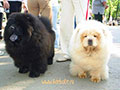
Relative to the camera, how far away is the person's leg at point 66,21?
12.8 feet

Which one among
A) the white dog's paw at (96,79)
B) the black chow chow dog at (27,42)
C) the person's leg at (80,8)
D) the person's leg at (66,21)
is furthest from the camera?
the person's leg at (66,21)

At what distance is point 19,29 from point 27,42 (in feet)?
0.76

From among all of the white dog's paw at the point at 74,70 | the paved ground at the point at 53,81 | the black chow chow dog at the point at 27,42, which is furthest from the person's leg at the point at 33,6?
the white dog's paw at the point at 74,70

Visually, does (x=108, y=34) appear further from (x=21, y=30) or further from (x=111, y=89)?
(x=21, y=30)

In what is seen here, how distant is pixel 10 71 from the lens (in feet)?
11.6

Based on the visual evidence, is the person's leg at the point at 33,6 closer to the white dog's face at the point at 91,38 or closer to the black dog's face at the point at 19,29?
the black dog's face at the point at 19,29

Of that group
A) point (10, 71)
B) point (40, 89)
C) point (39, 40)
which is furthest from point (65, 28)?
point (40, 89)

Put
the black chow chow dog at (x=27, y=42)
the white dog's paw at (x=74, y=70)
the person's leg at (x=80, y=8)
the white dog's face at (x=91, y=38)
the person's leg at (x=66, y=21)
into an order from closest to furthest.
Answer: the white dog's face at (x=91, y=38)
the black chow chow dog at (x=27, y=42)
the white dog's paw at (x=74, y=70)
the person's leg at (x=80, y=8)
the person's leg at (x=66, y=21)

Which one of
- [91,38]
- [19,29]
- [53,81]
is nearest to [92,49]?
[91,38]

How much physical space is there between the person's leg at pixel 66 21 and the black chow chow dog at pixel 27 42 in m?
0.90

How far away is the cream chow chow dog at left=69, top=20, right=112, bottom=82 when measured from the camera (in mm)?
2812

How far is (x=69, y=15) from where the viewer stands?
3945 millimetres

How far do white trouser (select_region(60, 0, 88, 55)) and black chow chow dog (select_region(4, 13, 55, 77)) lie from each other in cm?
91

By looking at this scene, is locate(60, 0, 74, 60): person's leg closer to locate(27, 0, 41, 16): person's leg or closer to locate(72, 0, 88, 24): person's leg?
locate(72, 0, 88, 24): person's leg
